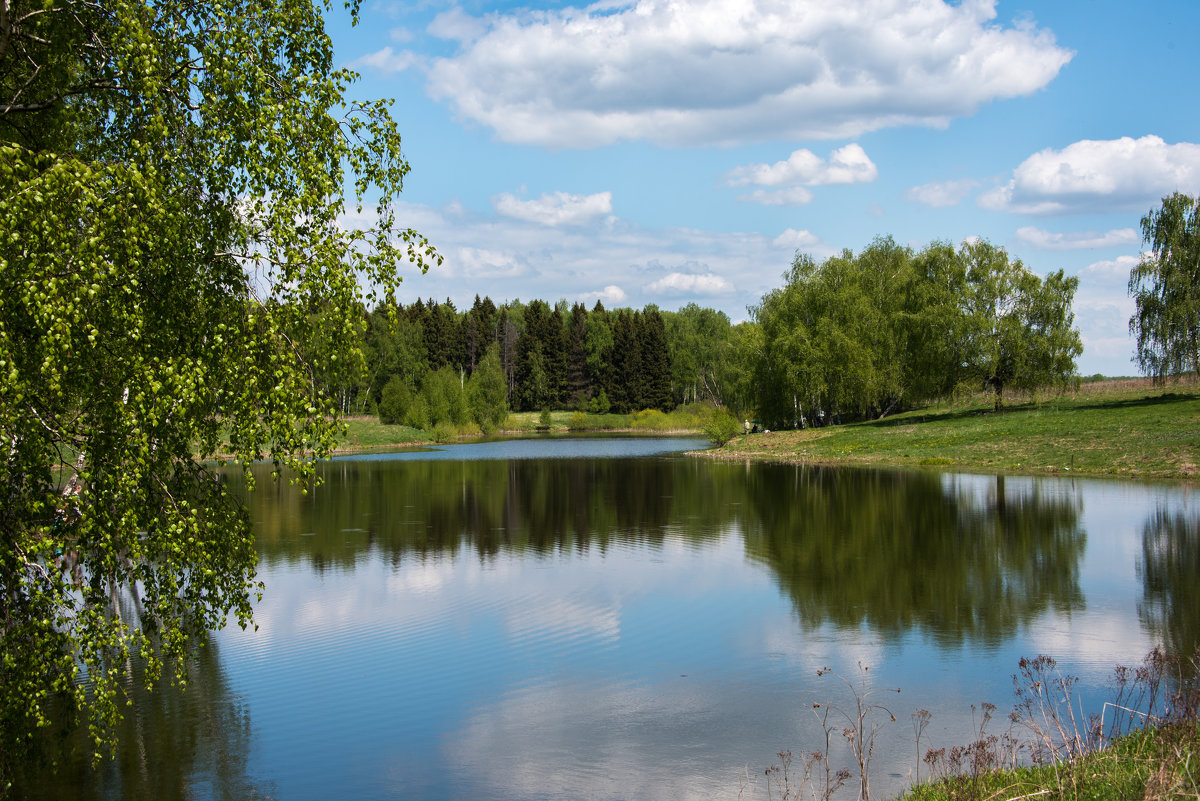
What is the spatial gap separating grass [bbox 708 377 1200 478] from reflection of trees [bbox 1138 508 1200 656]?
43.1 feet

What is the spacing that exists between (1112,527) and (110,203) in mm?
25026

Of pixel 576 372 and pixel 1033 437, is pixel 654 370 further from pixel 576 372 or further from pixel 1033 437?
pixel 1033 437

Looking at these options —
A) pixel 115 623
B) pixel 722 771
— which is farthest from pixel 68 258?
pixel 722 771

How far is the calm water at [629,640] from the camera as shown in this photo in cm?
988

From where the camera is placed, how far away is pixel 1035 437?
44469 mm

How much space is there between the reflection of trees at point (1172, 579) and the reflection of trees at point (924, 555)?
1.31 metres

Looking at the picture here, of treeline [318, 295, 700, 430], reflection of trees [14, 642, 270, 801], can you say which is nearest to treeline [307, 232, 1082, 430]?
treeline [318, 295, 700, 430]

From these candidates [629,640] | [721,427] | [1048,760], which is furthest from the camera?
[721,427]

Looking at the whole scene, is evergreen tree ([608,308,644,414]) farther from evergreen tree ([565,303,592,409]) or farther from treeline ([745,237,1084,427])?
treeline ([745,237,1084,427])

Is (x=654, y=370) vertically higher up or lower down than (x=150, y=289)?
higher up

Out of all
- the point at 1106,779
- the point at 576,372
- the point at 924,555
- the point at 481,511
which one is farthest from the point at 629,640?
the point at 576,372

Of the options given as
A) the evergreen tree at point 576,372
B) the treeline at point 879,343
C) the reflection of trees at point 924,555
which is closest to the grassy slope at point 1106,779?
the reflection of trees at point 924,555

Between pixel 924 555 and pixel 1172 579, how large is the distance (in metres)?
5.07

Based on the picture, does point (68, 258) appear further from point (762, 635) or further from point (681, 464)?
point (681, 464)
